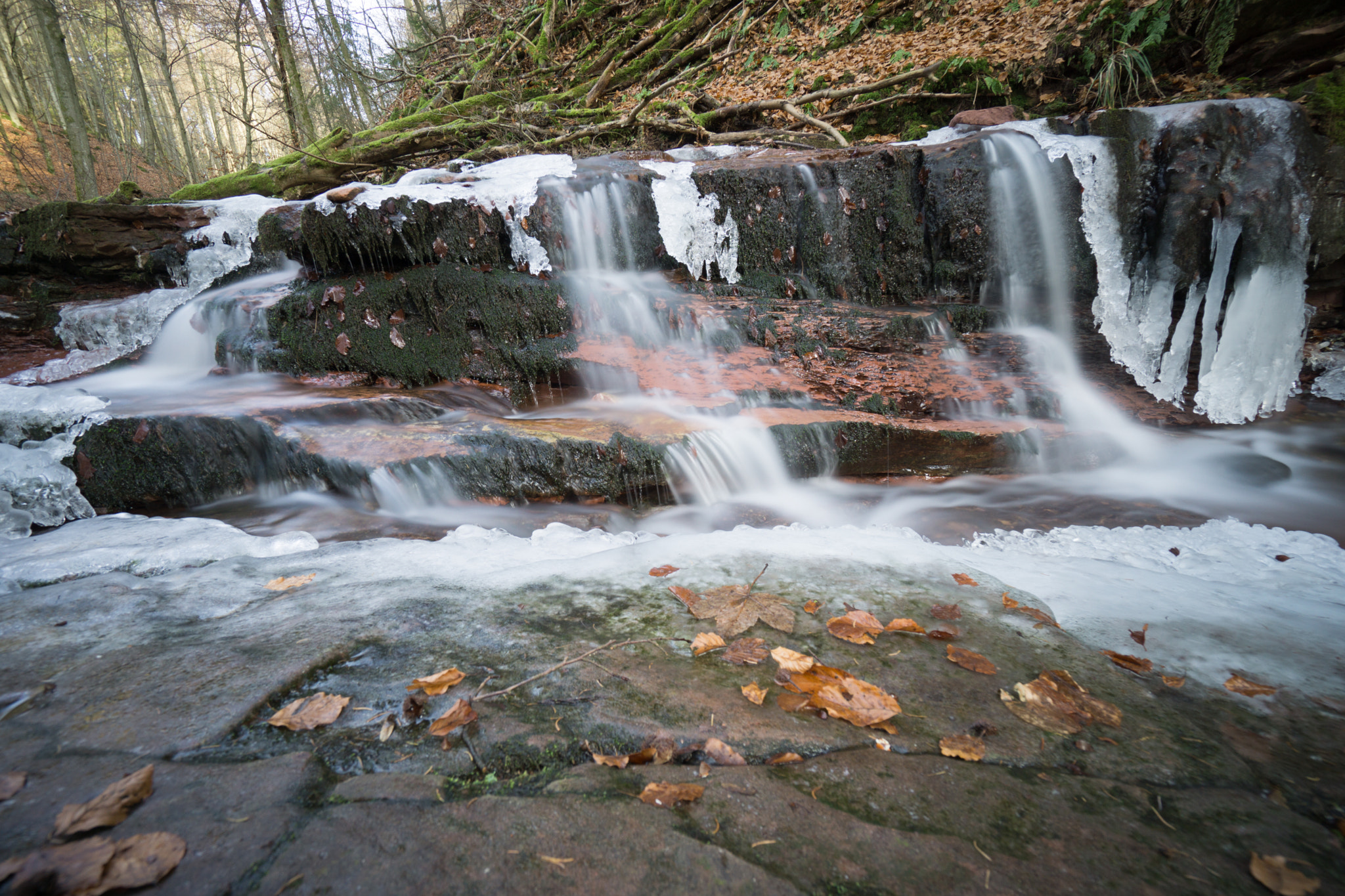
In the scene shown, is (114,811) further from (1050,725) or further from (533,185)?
(533,185)

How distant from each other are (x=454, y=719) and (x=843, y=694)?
106 cm

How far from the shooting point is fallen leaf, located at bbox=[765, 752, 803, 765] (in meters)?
1.29

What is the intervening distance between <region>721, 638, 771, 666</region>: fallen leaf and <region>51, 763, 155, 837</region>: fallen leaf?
4.51ft

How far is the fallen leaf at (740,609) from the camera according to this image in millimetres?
1908

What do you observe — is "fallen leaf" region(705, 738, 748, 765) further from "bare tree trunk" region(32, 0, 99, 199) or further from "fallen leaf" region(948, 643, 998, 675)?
"bare tree trunk" region(32, 0, 99, 199)

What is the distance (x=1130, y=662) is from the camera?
1.76m

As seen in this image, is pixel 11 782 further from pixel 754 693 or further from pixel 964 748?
pixel 964 748

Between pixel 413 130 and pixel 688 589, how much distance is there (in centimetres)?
1003

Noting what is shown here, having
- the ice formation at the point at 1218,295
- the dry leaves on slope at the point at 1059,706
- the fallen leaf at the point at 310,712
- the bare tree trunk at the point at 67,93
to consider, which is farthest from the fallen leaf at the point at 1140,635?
the bare tree trunk at the point at 67,93

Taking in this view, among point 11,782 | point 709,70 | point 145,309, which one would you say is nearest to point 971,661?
point 11,782

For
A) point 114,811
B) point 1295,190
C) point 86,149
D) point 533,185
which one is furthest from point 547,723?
point 86,149

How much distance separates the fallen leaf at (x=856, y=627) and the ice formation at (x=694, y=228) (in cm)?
448

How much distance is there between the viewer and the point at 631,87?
36.5 ft

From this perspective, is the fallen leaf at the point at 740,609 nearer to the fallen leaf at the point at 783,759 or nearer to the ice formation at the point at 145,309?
the fallen leaf at the point at 783,759
